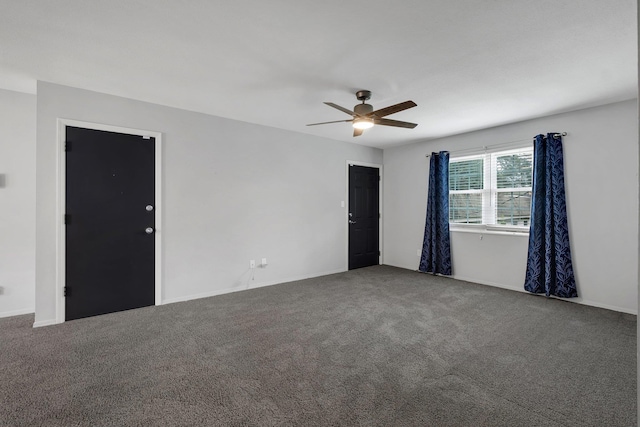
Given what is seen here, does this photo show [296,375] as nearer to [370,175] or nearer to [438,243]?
[438,243]

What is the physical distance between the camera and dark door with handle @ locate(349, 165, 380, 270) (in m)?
5.85

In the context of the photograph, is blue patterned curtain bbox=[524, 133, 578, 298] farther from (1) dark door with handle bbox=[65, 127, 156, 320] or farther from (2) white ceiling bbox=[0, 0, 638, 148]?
(1) dark door with handle bbox=[65, 127, 156, 320]

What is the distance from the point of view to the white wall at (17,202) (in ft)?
11.0

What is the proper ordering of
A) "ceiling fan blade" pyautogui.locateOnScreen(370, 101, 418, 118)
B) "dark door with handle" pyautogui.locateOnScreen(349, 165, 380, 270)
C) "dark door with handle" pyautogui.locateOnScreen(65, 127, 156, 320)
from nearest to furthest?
"ceiling fan blade" pyautogui.locateOnScreen(370, 101, 418, 118)
"dark door with handle" pyautogui.locateOnScreen(65, 127, 156, 320)
"dark door with handle" pyautogui.locateOnScreen(349, 165, 380, 270)

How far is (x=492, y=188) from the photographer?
474 centimetres

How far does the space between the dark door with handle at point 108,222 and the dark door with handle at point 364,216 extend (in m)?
3.48

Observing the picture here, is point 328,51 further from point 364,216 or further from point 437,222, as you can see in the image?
point 364,216

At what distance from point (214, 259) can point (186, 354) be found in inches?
69.8

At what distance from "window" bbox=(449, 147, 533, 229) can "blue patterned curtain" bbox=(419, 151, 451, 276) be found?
0.66 feet

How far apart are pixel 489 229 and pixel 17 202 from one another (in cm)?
638

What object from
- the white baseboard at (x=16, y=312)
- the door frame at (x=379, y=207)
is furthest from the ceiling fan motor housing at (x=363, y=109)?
the white baseboard at (x=16, y=312)

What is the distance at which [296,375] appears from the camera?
219cm

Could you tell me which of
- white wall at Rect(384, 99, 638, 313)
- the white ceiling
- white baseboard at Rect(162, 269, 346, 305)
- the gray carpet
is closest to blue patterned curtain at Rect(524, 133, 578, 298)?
white wall at Rect(384, 99, 638, 313)

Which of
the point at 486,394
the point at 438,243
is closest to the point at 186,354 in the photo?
the point at 486,394
